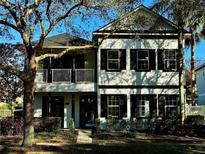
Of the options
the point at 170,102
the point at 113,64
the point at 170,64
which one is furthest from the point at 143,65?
the point at 170,102

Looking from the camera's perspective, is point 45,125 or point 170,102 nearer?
point 45,125

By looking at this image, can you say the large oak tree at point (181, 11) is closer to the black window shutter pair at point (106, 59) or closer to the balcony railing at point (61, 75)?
the black window shutter pair at point (106, 59)

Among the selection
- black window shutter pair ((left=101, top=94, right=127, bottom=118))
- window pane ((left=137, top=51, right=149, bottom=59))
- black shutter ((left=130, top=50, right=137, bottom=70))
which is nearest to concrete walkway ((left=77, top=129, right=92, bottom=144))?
black window shutter pair ((left=101, top=94, right=127, bottom=118))

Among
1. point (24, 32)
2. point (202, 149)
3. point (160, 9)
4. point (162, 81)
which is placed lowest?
point (202, 149)

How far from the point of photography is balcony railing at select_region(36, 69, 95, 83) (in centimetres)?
3080

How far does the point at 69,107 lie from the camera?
3206 cm

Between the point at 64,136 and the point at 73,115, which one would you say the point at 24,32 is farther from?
the point at 73,115

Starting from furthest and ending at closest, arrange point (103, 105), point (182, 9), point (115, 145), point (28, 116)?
point (103, 105), point (182, 9), point (115, 145), point (28, 116)

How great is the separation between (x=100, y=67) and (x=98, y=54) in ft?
3.17

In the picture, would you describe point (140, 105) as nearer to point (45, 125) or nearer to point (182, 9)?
point (45, 125)

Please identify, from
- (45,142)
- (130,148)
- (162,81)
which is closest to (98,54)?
(162,81)

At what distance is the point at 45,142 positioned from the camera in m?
22.0

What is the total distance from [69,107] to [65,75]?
2.78 metres

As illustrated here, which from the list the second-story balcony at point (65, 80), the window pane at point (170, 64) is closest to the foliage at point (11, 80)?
the second-story balcony at point (65, 80)
